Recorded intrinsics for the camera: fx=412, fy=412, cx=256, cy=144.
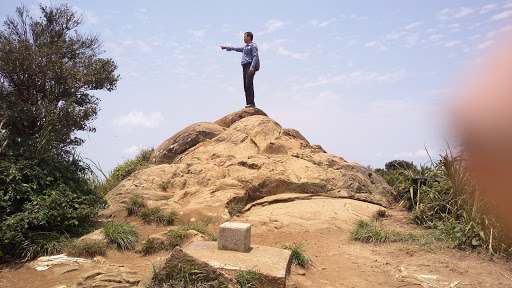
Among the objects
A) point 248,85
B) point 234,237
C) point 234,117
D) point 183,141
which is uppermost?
point 248,85

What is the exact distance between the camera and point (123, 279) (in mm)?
4613

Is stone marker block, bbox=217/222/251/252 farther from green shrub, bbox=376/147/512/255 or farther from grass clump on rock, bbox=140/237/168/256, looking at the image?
green shrub, bbox=376/147/512/255

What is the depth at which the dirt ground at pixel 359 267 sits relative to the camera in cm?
497

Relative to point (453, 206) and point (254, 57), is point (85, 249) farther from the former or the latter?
point (254, 57)

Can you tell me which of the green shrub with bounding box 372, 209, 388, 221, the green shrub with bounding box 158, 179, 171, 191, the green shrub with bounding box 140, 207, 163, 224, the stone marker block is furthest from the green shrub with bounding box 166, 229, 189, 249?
the green shrub with bounding box 372, 209, 388, 221

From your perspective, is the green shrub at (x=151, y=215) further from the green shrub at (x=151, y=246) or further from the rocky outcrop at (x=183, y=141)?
the rocky outcrop at (x=183, y=141)

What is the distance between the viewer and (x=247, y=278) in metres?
4.46

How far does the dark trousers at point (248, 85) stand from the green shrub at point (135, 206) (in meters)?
5.37

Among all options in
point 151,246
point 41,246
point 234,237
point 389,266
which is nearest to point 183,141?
point 151,246

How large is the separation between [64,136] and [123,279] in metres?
4.45

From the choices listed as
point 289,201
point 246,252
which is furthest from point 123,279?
point 289,201

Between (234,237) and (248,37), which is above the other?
(248,37)

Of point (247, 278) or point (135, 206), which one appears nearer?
point (247, 278)

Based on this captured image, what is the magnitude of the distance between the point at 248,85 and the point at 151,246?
22.7 feet
